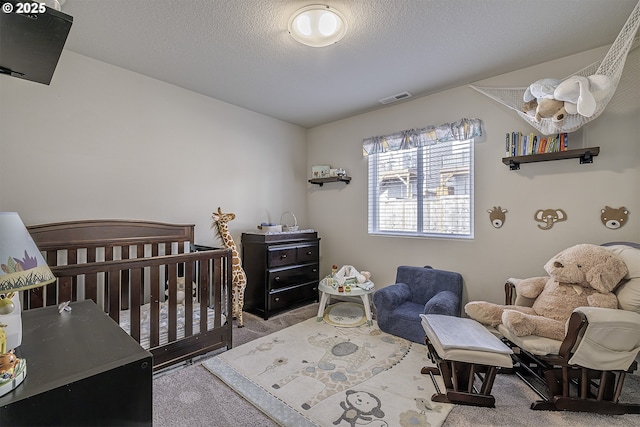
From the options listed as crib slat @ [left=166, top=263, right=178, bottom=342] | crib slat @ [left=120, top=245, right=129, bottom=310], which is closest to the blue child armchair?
crib slat @ [left=166, top=263, right=178, bottom=342]

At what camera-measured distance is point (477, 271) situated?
2.80 meters

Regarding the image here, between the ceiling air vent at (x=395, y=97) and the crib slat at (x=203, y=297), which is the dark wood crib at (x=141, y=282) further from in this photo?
the ceiling air vent at (x=395, y=97)

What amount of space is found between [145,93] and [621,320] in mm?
3929

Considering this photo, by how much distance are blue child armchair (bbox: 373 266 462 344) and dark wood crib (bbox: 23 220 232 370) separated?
57.2 inches

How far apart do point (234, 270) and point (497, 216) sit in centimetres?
262

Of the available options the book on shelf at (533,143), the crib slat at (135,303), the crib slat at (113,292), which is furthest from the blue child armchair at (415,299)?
the crib slat at (113,292)

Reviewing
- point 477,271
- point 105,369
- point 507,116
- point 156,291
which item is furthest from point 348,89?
point 105,369

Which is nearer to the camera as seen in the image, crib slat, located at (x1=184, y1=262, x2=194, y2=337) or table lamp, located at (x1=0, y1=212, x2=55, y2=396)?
table lamp, located at (x1=0, y1=212, x2=55, y2=396)

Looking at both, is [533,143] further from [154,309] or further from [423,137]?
[154,309]

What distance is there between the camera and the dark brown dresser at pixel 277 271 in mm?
3168

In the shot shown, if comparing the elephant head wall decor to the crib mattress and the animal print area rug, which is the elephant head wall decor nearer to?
the animal print area rug

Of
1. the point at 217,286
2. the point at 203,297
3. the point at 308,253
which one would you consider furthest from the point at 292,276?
the point at 203,297

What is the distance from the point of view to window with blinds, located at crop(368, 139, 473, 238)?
2.91 metres

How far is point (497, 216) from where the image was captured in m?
2.68
